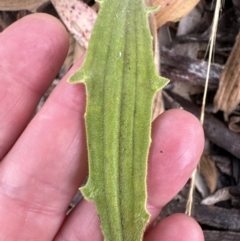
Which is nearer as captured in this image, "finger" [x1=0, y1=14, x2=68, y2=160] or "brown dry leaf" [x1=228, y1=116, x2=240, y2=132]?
"finger" [x1=0, y1=14, x2=68, y2=160]

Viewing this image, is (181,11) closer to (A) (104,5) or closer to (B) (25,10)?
(A) (104,5)

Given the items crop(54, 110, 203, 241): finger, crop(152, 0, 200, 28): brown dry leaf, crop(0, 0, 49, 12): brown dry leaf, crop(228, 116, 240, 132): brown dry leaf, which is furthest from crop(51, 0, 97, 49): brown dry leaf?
crop(228, 116, 240, 132): brown dry leaf

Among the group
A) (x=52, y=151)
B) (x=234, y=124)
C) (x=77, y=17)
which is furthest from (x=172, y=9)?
(x=52, y=151)

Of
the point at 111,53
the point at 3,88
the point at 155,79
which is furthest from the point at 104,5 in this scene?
the point at 3,88

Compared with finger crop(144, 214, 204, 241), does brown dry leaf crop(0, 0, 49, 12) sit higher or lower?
higher

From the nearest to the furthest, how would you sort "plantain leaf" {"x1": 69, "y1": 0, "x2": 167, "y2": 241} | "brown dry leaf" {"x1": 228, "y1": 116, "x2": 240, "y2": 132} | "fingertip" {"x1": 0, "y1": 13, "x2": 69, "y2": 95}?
"plantain leaf" {"x1": 69, "y1": 0, "x2": 167, "y2": 241} → "fingertip" {"x1": 0, "y1": 13, "x2": 69, "y2": 95} → "brown dry leaf" {"x1": 228, "y1": 116, "x2": 240, "y2": 132}

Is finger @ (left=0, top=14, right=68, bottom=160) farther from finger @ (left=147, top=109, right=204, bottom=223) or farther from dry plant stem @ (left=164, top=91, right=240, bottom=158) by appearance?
dry plant stem @ (left=164, top=91, right=240, bottom=158)

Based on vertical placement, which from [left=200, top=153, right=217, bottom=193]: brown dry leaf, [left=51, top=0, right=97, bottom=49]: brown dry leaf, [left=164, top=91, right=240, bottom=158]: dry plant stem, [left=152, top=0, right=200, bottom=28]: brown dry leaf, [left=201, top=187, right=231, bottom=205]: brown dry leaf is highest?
[left=51, top=0, right=97, bottom=49]: brown dry leaf
